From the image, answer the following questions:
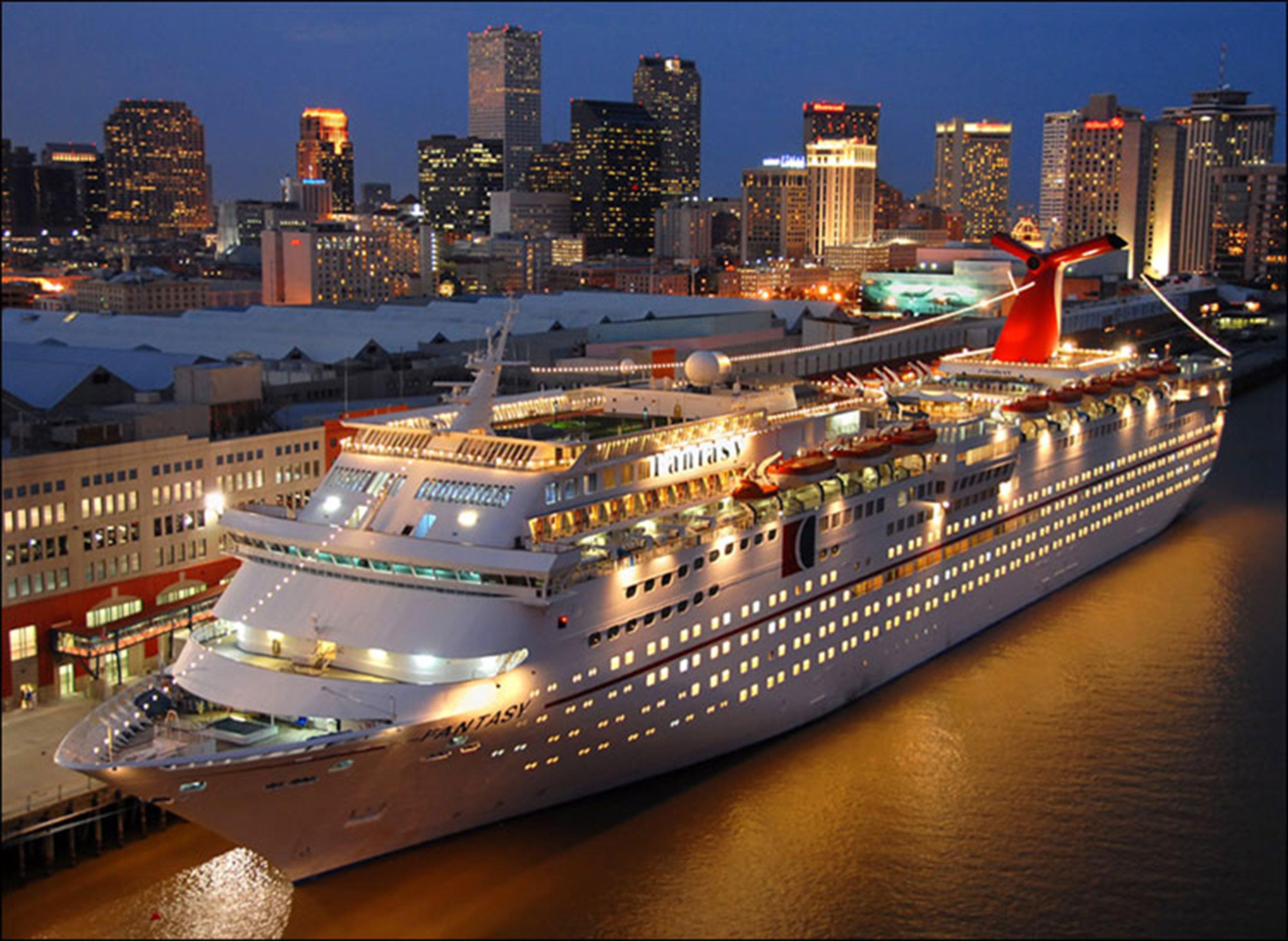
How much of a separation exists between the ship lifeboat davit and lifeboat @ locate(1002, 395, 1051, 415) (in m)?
5.85

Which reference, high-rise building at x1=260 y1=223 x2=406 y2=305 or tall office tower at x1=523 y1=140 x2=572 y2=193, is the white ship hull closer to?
high-rise building at x1=260 y1=223 x2=406 y2=305

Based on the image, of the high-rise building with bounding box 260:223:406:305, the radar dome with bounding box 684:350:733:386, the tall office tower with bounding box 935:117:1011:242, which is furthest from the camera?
the tall office tower with bounding box 935:117:1011:242

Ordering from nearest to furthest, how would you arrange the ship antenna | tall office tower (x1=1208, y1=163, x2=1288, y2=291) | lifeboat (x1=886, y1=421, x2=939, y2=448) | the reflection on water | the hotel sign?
the reflection on water → the ship antenna → the hotel sign → lifeboat (x1=886, y1=421, x2=939, y2=448) → tall office tower (x1=1208, y1=163, x2=1288, y2=291)

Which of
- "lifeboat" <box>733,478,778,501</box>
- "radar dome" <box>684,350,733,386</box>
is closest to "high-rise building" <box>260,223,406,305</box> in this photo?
"radar dome" <box>684,350,733,386</box>

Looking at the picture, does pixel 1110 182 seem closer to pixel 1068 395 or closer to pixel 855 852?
pixel 1068 395

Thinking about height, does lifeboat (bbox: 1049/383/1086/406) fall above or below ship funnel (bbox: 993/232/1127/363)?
below

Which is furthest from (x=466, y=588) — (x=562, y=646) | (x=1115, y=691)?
(x=1115, y=691)

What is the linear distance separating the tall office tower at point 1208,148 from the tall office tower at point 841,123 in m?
30.0

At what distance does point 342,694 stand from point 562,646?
1998 millimetres

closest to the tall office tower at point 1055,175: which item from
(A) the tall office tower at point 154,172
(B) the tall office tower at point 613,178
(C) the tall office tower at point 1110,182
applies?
(C) the tall office tower at point 1110,182

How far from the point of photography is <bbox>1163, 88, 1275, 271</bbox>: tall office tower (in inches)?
3701

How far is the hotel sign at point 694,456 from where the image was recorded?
1416 cm

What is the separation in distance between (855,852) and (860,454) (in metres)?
5.13

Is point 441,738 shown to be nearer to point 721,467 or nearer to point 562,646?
point 562,646
